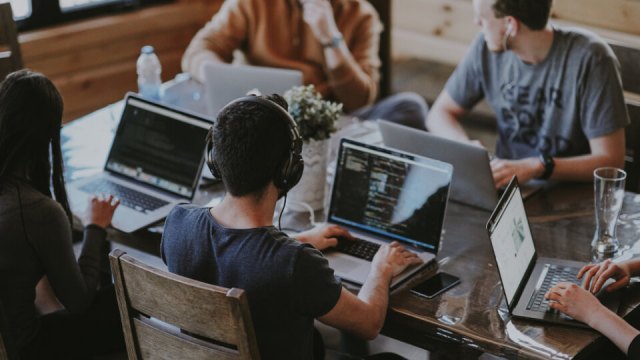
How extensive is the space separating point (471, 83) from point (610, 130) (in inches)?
20.7

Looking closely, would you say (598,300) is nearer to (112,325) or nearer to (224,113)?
(224,113)

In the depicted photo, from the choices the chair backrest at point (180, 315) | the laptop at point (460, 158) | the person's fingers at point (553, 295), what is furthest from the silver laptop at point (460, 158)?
the chair backrest at point (180, 315)

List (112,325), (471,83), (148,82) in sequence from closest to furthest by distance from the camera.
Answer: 1. (112,325)
2. (471,83)
3. (148,82)

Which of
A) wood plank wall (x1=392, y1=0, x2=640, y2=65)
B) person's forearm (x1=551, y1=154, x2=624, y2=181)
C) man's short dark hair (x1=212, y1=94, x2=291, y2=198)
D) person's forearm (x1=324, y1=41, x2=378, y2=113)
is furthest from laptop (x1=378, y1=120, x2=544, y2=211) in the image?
wood plank wall (x1=392, y1=0, x2=640, y2=65)

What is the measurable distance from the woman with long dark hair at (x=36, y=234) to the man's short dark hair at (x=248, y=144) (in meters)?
0.58

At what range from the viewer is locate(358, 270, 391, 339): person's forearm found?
6.00 feet

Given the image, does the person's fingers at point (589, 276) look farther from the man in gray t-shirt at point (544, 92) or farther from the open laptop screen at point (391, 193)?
the man in gray t-shirt at point (544, 92)

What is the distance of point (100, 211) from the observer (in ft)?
7.60

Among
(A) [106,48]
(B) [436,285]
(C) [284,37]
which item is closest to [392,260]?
(B) [436,285]

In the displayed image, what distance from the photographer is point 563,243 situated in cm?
218

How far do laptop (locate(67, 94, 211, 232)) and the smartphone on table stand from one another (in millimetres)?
767

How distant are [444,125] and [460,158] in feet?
2.06

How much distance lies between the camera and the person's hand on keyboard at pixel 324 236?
213 cm

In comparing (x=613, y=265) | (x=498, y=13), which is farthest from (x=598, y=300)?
(x=498, y=13)
